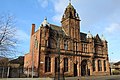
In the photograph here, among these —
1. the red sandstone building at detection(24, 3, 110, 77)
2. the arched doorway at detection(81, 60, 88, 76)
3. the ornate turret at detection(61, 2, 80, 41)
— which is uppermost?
the ornate turret at detection(61, 2, 80, 41)

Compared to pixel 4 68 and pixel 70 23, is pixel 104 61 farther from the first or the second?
pixel 4 68

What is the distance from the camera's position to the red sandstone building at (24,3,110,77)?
41438mm

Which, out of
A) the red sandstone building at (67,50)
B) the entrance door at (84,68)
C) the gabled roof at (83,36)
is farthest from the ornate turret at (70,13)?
the entrance door at (84,68)

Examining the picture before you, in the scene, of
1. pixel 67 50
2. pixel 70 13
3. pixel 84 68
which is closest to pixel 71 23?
pixel 70 13

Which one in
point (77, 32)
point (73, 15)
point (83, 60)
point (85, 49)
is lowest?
point (83, 60)

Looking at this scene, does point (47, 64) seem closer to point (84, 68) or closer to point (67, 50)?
point (67, 50)

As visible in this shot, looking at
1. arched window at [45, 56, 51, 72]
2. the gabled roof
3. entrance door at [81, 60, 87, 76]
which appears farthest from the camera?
the gabled roof

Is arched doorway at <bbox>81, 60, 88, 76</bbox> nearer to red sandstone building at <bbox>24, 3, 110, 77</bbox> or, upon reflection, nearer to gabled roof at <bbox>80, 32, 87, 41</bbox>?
red sandstone building at <bbox>24, 3, 110, 77</bbox>

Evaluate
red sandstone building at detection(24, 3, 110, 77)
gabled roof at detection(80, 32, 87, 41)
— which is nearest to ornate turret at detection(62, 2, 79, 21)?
red sandstone building at detection(24, 3, 110, 77)

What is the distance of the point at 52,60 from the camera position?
139ft

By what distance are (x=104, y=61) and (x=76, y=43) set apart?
43.1 ft

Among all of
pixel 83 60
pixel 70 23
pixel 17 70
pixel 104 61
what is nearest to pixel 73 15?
pixel 70 23

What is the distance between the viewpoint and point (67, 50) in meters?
46.1

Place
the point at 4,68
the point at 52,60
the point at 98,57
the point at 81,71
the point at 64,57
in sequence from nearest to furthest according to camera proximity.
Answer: the point at 4,68
the point at 52,60
the point at 64,57
the point at 81,71
the point at 98,57
